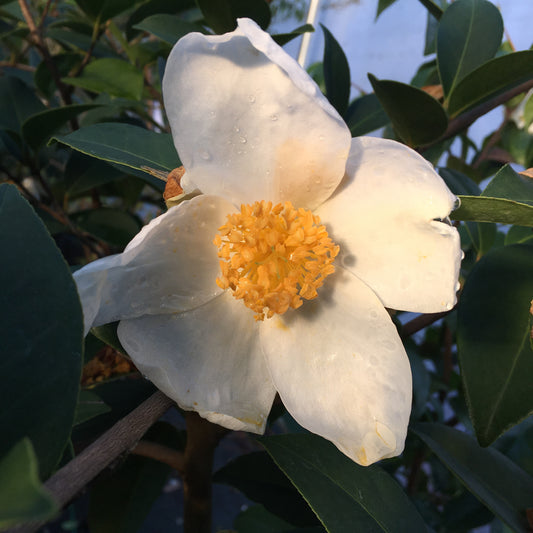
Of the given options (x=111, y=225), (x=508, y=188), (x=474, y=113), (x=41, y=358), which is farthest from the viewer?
(x=111, y=225)

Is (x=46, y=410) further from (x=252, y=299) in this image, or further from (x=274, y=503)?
(x=274, y=503)

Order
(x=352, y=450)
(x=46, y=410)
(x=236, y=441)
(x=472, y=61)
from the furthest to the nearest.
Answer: (x=236, y=441) → (x=472, y=61) → (x=352, y=450) → (x=46, y=410)

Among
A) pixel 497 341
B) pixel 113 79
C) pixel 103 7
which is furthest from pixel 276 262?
pixel 103 7

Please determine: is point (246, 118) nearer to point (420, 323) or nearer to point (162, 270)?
point (162, 270)

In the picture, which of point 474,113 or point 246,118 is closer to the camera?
point 246,118

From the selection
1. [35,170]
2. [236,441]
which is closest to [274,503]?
[35,170]
